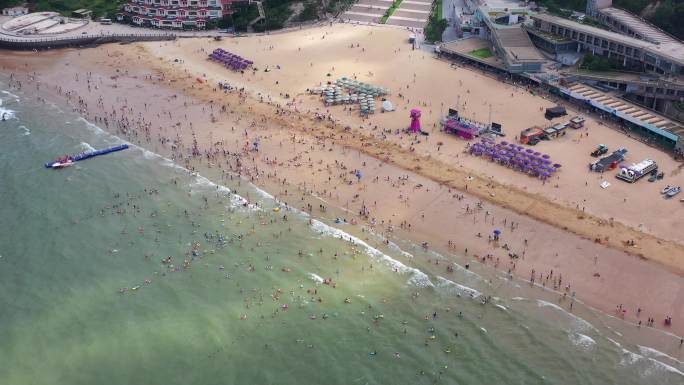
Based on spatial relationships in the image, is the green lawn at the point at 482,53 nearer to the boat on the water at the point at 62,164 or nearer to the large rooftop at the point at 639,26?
the large rooftop at the point at 639,26

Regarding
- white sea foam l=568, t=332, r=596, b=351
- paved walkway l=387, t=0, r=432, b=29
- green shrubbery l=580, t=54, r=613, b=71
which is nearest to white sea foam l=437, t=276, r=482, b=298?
white sea foam l=568, t=332, r=596, b=351

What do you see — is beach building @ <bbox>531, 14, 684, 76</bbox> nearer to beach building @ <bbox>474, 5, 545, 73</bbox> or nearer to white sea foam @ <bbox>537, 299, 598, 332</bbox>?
beach building @ <bbox>474, 5, 545, 73</bbox>

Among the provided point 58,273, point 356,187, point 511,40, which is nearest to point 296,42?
point 511,40

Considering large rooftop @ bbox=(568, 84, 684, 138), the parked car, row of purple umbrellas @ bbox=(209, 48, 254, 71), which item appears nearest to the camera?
the parked car

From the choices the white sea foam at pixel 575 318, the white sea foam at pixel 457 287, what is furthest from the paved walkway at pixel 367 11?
the white sea foam at pixel 575 318

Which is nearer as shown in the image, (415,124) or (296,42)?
(415,124)

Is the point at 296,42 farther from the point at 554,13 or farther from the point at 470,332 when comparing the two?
the point at 470,332

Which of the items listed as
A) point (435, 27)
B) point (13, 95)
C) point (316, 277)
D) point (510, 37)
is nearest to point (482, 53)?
point (510, 37)
